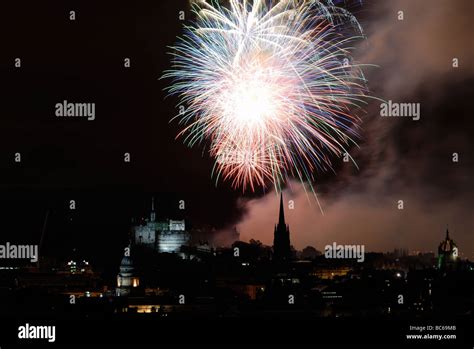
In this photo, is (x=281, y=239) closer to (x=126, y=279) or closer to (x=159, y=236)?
→ (x=126, y=279)

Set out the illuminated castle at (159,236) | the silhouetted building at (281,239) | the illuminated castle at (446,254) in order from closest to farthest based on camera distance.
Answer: the silhouetted building at (281,239) < the illuminated castle at (446,254) < the illuminated castle at (159,236)

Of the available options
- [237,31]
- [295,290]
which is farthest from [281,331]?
[295,290]

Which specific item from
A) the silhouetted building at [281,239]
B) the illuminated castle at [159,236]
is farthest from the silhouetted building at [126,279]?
the illuminated castle at [159,236]

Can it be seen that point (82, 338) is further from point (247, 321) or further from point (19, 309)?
point (19, 309)

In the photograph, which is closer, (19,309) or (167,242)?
(19,309)

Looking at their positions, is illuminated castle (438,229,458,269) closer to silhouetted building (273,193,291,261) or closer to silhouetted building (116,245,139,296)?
silhouetted building (273,193,291,261)

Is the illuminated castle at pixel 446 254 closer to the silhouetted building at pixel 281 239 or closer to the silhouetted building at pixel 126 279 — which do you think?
the silhouetted building at pixel 281 239
